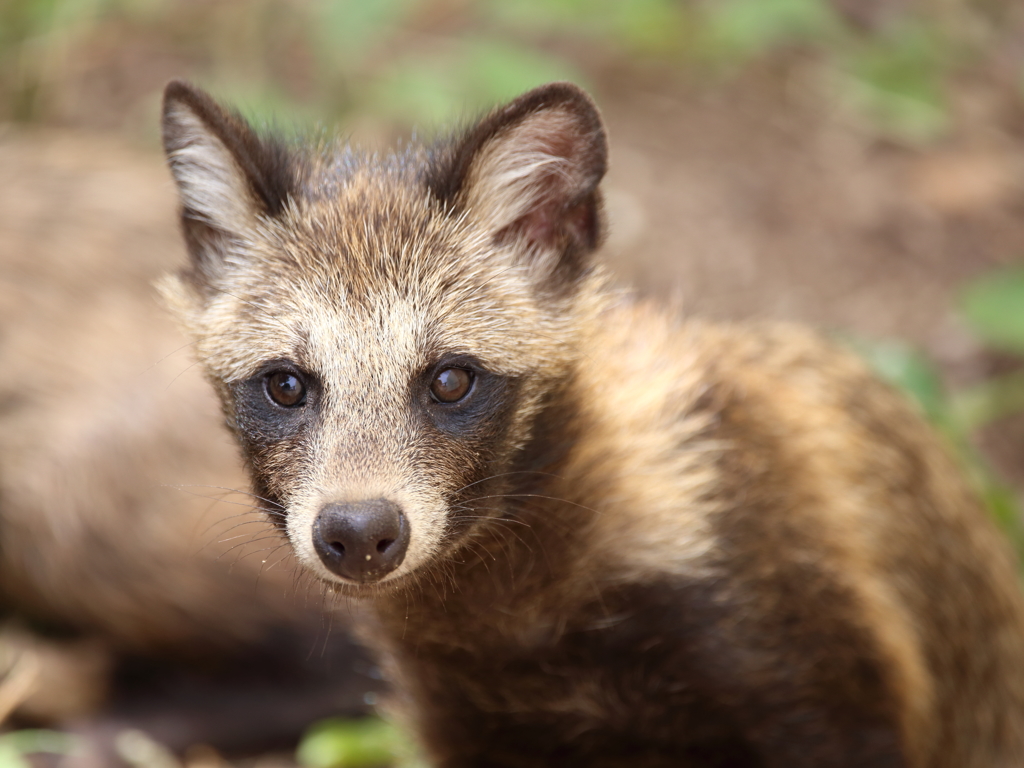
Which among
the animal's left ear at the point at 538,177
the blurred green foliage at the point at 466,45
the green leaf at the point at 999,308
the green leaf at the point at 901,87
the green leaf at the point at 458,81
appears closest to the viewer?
the animal's left ear at the point at 538,177

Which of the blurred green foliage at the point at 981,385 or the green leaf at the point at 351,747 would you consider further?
the blurred green foliage at the point at 981,385

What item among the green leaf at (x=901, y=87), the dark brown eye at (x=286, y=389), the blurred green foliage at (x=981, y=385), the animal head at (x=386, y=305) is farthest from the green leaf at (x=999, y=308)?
the dark brown eye at (x=286, y=389)

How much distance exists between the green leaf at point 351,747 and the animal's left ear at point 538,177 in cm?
211

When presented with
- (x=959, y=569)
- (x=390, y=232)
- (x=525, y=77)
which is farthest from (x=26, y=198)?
(x=959, y=569)

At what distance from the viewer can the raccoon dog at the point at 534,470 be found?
309cm

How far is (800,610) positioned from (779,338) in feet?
3.94

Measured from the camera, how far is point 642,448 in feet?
11.8

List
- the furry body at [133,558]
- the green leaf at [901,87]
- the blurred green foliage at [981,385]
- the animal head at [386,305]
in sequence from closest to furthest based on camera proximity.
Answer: the animal head at [386,305]
the furry body at [133,558]
the blurred green foliage at [981,385]
the green leaf at [901,87]

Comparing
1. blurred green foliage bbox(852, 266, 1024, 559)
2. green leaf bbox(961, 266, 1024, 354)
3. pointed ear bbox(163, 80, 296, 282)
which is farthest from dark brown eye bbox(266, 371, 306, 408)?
green leaf bbox(961, 266, 1024, 354)

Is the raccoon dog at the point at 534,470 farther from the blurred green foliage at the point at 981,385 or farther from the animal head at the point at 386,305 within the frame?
the blurred green foliage at the point at 981,385

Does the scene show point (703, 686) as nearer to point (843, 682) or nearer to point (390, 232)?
point (843, 682)

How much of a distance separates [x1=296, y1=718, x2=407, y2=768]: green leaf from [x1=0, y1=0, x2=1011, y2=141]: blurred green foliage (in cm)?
338

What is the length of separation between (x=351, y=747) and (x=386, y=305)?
89.0 inches

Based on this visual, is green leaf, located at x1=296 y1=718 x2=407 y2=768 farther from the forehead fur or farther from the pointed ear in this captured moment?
the pointed ear
